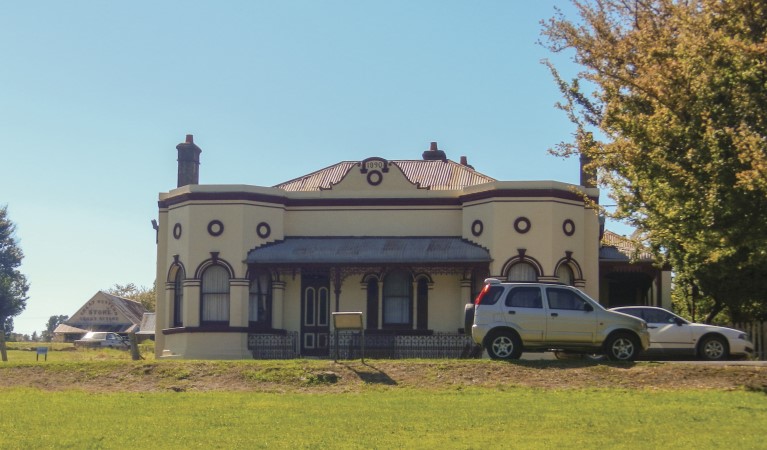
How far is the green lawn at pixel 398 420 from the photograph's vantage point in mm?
13297

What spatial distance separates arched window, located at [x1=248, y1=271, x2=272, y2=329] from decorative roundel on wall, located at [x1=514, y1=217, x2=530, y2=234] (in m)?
7.48

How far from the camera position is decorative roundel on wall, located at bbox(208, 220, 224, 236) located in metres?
30.8

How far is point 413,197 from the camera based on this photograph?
31422mm

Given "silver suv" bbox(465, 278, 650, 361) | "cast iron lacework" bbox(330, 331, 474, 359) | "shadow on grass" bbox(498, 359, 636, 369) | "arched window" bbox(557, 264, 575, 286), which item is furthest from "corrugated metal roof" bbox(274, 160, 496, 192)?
"shadow on grass" bbox(498, 359, 636, 369)

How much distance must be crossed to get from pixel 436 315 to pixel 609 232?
24.8 feet

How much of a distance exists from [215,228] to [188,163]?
15.8 feet

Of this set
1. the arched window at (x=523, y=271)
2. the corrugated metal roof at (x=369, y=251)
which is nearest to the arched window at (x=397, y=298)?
the corrugated metal roof at (x=369, y=251)

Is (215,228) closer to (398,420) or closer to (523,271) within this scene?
(523,271)

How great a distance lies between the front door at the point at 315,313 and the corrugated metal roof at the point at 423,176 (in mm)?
3050

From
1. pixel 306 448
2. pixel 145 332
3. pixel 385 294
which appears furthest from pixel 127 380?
pixel 145 332

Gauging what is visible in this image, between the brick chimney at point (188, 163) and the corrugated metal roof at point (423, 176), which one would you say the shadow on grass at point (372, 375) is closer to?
the corrugated metal roof at point (423, 176)

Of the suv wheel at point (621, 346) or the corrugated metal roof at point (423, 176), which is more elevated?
the corrugated metal roof at point (423, 176)

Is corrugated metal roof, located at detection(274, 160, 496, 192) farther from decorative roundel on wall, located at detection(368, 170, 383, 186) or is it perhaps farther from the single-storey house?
the single-storey house

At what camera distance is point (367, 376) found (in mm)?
19922
